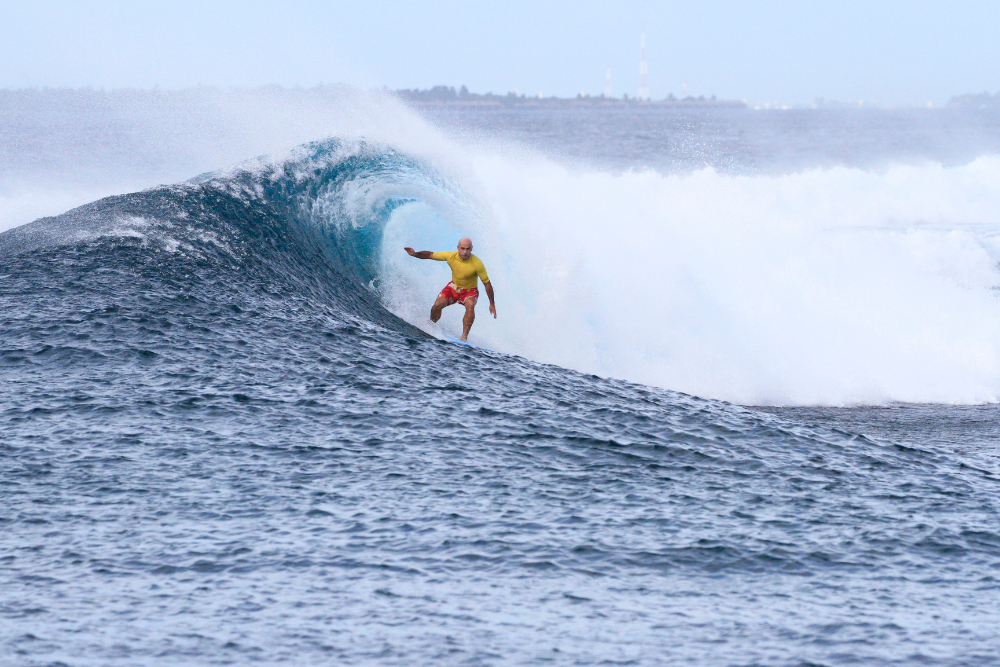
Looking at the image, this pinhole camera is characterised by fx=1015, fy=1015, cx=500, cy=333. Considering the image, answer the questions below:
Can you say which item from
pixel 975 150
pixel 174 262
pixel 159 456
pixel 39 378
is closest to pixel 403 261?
pixel 174 262

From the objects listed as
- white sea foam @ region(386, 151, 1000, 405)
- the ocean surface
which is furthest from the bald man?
white sea foam @ region(386, 151, 1000, 405)

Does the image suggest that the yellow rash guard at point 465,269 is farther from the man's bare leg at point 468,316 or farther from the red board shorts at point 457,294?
the man's bare leg at point 468,316

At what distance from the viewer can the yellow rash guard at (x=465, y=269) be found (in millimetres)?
14062

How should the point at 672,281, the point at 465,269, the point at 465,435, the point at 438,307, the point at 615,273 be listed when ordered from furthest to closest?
the point at 615,273 → the point at 672,281 → the point at 438,307 → the point at 465,269 → the point at 465,435

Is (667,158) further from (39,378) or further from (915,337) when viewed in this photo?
(39,378)

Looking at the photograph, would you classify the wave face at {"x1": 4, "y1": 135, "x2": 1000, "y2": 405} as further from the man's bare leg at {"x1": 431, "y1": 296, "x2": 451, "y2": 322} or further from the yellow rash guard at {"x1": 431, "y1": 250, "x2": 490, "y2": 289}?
the yellow rash guard at {"x1": 431, "y1": 250, "x2": 490, "y2": 289}

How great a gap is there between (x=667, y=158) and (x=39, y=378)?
71.1 meters

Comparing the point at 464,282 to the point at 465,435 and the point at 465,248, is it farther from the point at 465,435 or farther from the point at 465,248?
the point at 465,435

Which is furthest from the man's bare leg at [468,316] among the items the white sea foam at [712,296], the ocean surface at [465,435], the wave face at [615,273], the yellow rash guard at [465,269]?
the white sea foam at [712,296]

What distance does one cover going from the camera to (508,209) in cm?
1964

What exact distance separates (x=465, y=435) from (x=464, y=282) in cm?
526

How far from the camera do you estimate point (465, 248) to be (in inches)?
546

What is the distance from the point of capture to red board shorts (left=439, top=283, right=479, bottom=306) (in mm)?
14297

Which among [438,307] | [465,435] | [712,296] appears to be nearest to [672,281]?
[712,296]
